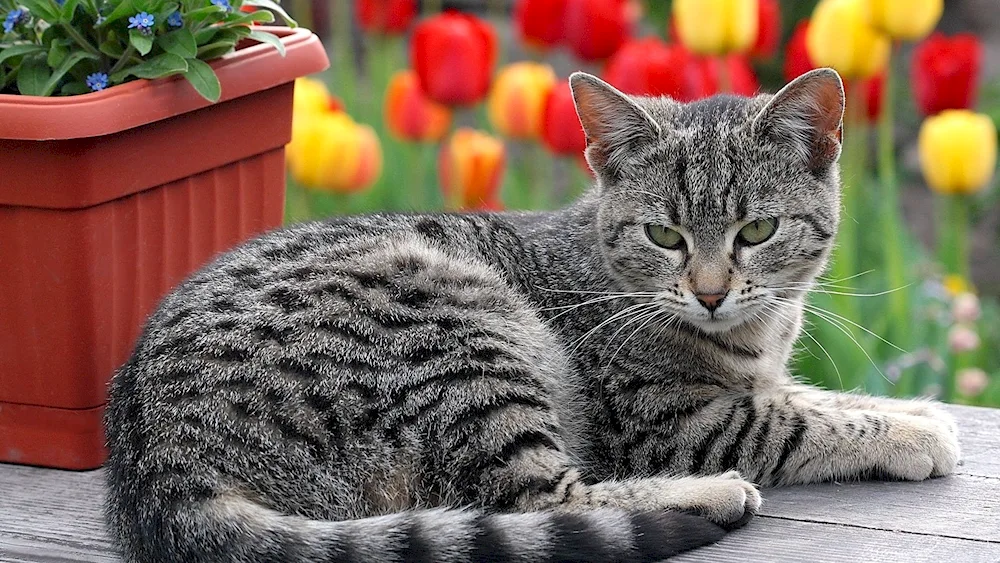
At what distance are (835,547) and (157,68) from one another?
5.98ft

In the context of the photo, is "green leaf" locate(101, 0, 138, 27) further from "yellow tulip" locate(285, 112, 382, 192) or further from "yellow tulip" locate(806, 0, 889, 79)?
"yellow tulip" locate(806, 0, 889, 79)

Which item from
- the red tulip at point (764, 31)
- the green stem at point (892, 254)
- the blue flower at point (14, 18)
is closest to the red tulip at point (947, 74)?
the green stem at point (892, 254)

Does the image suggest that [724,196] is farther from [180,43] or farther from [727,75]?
[727,75]

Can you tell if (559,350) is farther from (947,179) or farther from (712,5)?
(947,179)

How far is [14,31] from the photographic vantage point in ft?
9.71

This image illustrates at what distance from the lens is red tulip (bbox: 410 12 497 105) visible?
4.34 metres

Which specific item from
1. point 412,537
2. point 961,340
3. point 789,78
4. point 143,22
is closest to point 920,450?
point 412,537

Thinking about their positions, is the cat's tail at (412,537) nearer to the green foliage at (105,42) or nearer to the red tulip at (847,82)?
the green foliage at (105,42)

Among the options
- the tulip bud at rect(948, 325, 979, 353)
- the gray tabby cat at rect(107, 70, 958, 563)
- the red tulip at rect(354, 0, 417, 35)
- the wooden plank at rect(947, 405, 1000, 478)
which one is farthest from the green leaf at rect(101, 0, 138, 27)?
the tulip bud at rect(948, 325, 979, 353)

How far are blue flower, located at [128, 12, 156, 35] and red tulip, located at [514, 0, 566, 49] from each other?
1.99m

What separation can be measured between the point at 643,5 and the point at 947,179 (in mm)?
3352

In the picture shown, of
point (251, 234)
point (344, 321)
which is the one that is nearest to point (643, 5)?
point (251, 234)

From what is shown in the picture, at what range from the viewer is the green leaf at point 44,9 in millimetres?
2783

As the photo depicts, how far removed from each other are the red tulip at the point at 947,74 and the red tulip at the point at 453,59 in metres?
1.53
